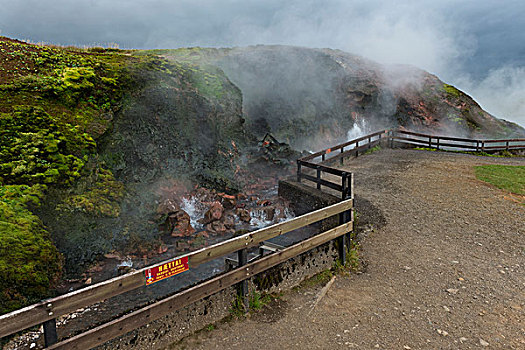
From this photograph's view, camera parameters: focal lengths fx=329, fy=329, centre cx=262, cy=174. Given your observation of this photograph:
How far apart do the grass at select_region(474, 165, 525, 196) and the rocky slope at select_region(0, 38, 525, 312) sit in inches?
392

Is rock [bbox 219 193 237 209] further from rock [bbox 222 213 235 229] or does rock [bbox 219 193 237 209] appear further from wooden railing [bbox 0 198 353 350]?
wooden railing [bbox 0 198 353 350]

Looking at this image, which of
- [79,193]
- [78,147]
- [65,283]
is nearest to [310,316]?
[65,283]

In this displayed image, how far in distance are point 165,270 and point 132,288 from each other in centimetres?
43

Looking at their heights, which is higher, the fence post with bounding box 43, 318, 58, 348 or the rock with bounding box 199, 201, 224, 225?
the fence post with bounding box 43, 318, 58, 348

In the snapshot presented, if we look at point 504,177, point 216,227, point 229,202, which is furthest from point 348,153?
point 216,227

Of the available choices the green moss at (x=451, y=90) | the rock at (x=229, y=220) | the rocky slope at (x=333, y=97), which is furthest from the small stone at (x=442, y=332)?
the green moss at (x=451, y=90)

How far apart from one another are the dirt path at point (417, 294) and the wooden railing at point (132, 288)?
2.08 feet

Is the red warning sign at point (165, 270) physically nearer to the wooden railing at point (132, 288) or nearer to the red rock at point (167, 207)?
the wooden railing at point (132, 288)

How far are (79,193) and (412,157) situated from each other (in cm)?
1736

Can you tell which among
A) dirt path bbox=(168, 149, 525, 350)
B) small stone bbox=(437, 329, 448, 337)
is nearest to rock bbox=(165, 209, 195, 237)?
dirt path bbox=(168, 149, 525, 350)

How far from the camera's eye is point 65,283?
745 cm

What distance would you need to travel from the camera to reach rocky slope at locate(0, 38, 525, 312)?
7812 mm

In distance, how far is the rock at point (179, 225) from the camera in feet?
34.3

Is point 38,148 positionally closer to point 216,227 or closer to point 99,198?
Result: point 99,198
